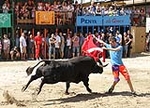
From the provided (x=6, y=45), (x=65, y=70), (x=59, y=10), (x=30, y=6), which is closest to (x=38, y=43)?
(x=6, y=45)

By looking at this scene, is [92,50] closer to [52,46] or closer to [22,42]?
[22,42]

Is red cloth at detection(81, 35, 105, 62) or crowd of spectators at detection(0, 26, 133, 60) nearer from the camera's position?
red cloth at detection(81, 35, 105, 62)

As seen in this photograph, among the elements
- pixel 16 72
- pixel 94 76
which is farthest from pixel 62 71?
pixel 16 72

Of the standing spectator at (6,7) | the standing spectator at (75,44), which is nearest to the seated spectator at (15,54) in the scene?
the standing spectator at (6,7)

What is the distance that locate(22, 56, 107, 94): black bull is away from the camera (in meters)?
11.0

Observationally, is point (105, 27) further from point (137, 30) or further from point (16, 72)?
point (16, 72)

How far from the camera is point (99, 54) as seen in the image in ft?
41.0

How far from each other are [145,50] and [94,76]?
1469 cm

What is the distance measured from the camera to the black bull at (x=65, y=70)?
11.0m

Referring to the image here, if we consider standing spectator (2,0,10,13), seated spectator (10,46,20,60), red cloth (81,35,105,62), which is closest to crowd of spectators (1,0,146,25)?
standing spectator (2,0,10,13)

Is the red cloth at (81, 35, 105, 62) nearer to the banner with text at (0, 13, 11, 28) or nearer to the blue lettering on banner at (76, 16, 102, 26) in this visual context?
the banner with text at (0, 13, 11, 28)

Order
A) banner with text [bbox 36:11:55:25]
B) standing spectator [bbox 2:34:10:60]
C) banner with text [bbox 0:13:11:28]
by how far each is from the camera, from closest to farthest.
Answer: standing spectator [bbox 2:34:10:60] → banner with text [bbox 0:13:11:28] → banner with text [bbox 36:11:55:25]

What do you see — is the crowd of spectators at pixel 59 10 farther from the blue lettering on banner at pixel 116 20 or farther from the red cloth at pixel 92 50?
the red cloth at pixel 92 50

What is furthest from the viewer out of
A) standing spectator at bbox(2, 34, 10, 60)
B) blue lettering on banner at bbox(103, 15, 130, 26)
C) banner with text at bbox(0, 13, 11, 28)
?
blue lettering on banner at bbox(103, 15, 130, 26)
